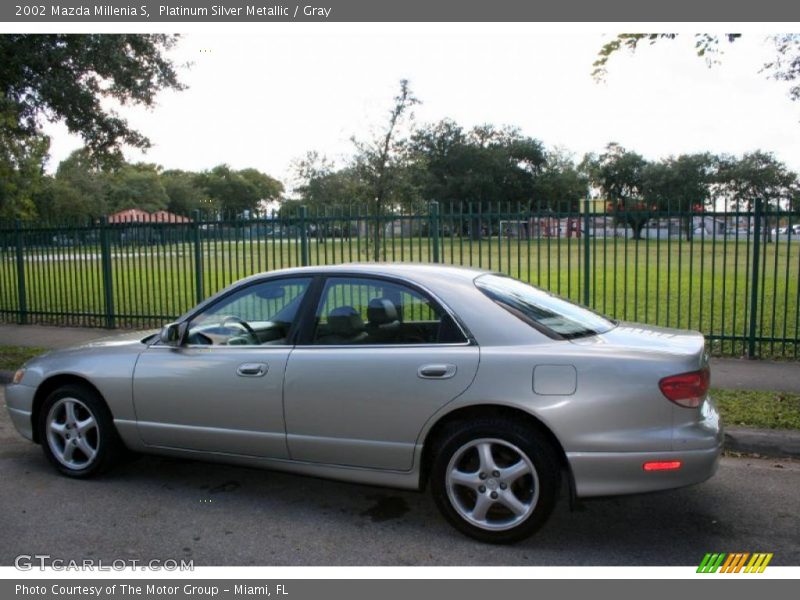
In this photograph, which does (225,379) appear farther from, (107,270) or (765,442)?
(107,270)

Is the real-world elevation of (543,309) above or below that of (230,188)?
below

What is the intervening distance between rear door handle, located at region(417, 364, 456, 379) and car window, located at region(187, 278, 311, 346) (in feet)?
3.33

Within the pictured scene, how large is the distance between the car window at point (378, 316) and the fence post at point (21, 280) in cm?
1087

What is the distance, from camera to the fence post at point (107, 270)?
39.4 ft

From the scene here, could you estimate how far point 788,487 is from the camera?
4.77 meters

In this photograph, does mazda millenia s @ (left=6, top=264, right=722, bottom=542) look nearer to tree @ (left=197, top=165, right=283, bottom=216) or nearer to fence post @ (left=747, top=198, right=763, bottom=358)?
fence post @ (left=747, top=198, right=763, bottom=358)

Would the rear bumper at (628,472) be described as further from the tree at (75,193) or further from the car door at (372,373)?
the tree at (75,193)

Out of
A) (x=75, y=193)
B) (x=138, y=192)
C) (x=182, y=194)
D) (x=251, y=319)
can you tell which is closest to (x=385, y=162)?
(x=251, y=319)

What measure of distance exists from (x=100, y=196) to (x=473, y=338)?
7193 cm

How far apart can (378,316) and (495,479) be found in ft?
3.96

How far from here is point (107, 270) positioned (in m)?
12.0

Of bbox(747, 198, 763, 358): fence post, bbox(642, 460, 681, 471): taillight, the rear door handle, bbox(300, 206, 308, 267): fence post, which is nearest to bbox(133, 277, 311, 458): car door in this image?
the rear door handle

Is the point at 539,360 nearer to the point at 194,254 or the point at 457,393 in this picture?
the point at 457,393

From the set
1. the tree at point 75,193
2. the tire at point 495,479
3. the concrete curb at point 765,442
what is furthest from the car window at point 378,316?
the tree at point 75,193
